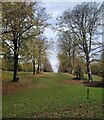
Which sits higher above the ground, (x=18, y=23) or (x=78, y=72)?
(x=18, y=23)

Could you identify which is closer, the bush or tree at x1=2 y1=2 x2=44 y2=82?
tree at x1=2 y1=2 x2=44 y2=82

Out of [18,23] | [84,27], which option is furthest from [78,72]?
[18,23]

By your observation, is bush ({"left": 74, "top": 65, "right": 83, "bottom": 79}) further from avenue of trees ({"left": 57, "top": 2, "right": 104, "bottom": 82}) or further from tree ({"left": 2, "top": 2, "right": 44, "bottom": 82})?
tree ({"left": 2, "top": 2, "right": 44, "bottom": 82})

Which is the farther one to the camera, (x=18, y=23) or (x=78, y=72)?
(x=78, y=72)

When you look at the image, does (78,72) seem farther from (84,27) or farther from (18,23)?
(18,23)

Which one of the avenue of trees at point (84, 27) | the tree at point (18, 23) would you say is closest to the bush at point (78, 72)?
the avenue of trees at point (84, 27)

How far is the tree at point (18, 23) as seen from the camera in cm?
2348

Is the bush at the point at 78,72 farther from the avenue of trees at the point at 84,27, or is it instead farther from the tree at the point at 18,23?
the tree at the point at 18,23

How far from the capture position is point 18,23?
98.5 feet

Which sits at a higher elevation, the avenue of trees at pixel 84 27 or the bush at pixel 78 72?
the avenue of trees at pixel 84 27

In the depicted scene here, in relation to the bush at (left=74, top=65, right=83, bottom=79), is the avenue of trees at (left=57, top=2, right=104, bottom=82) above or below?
above

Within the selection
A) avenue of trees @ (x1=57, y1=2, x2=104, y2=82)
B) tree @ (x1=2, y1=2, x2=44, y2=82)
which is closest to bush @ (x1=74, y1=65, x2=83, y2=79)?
avenue of trees @ (x1=57, y1=2, x2=104, y2=82)

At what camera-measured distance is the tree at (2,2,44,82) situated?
23484 millimetres

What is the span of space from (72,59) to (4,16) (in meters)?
35.6
